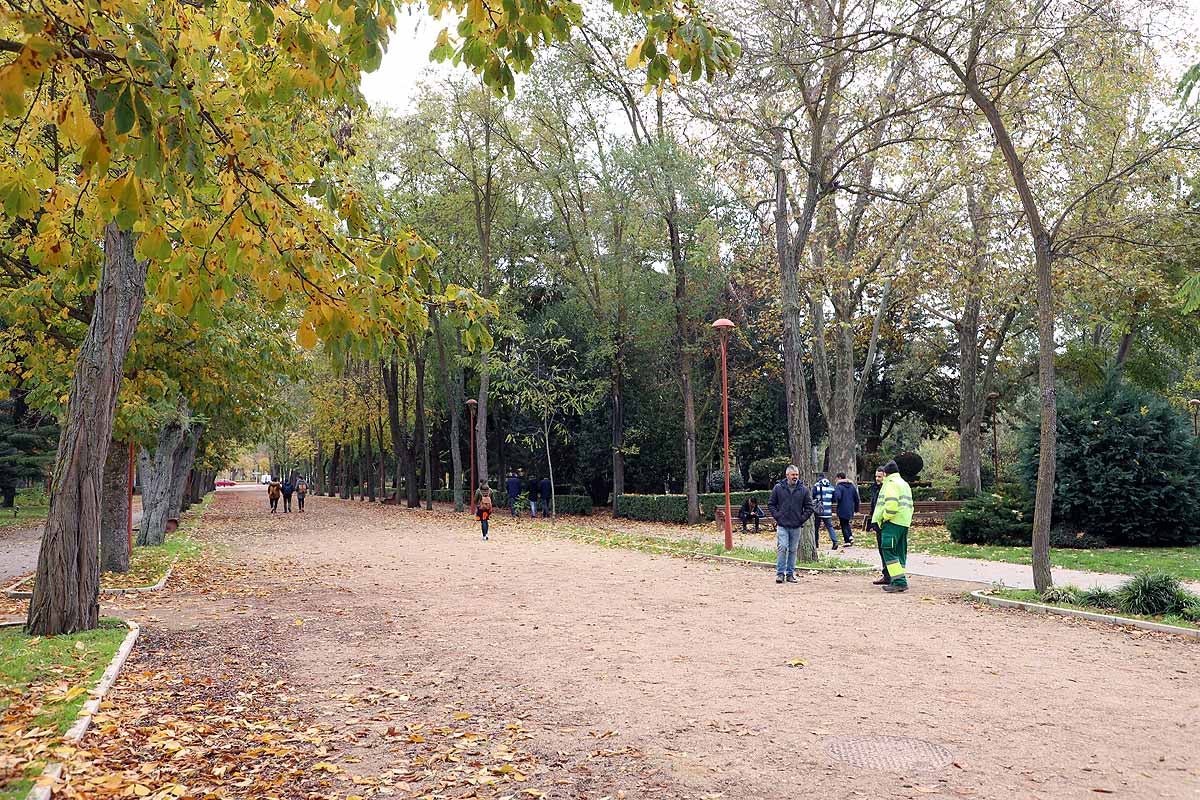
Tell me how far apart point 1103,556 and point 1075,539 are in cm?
224

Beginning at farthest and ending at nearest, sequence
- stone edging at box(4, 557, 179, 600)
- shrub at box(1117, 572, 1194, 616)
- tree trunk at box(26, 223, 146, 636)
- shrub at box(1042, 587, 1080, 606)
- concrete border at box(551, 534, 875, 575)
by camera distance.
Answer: concrete border at box(551, 534, 875, 575)
stone edging at box(4, 557, 179, 600)
shrub at box(1042, 587, 1080, 606)
shrub at box(1117, 572, 1194, 616)
tree trunk at box(26, 223, 146, 636)

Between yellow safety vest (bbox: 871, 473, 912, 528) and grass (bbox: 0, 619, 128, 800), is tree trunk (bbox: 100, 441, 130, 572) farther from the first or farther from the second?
yellow safety vest (bbox: 871, 473, 912, 528)

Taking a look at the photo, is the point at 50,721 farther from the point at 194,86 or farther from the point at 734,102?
the point at 734,102

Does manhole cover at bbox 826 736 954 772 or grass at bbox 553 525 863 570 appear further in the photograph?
grass at bbox 553 525 863 570

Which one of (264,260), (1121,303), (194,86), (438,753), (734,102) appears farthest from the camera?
(1121,303)

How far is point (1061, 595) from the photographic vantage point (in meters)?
11.1

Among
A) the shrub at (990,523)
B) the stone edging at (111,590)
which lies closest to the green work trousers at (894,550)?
the shrub at (990,523)

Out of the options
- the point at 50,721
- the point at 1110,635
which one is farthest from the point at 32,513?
the point at 1110,635

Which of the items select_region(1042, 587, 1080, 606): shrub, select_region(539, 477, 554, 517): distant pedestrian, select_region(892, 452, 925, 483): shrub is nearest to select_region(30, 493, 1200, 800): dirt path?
select_region(1042, 587, 1080, 606): shrub

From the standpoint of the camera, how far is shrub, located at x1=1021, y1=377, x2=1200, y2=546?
63.2 ft

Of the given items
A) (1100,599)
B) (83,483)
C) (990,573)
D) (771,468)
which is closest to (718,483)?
(771,468)

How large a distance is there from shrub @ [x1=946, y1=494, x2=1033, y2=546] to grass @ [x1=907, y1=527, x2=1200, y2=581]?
1.14 feet

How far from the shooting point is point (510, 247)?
3800 cm

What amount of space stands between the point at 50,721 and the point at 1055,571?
14278mm
